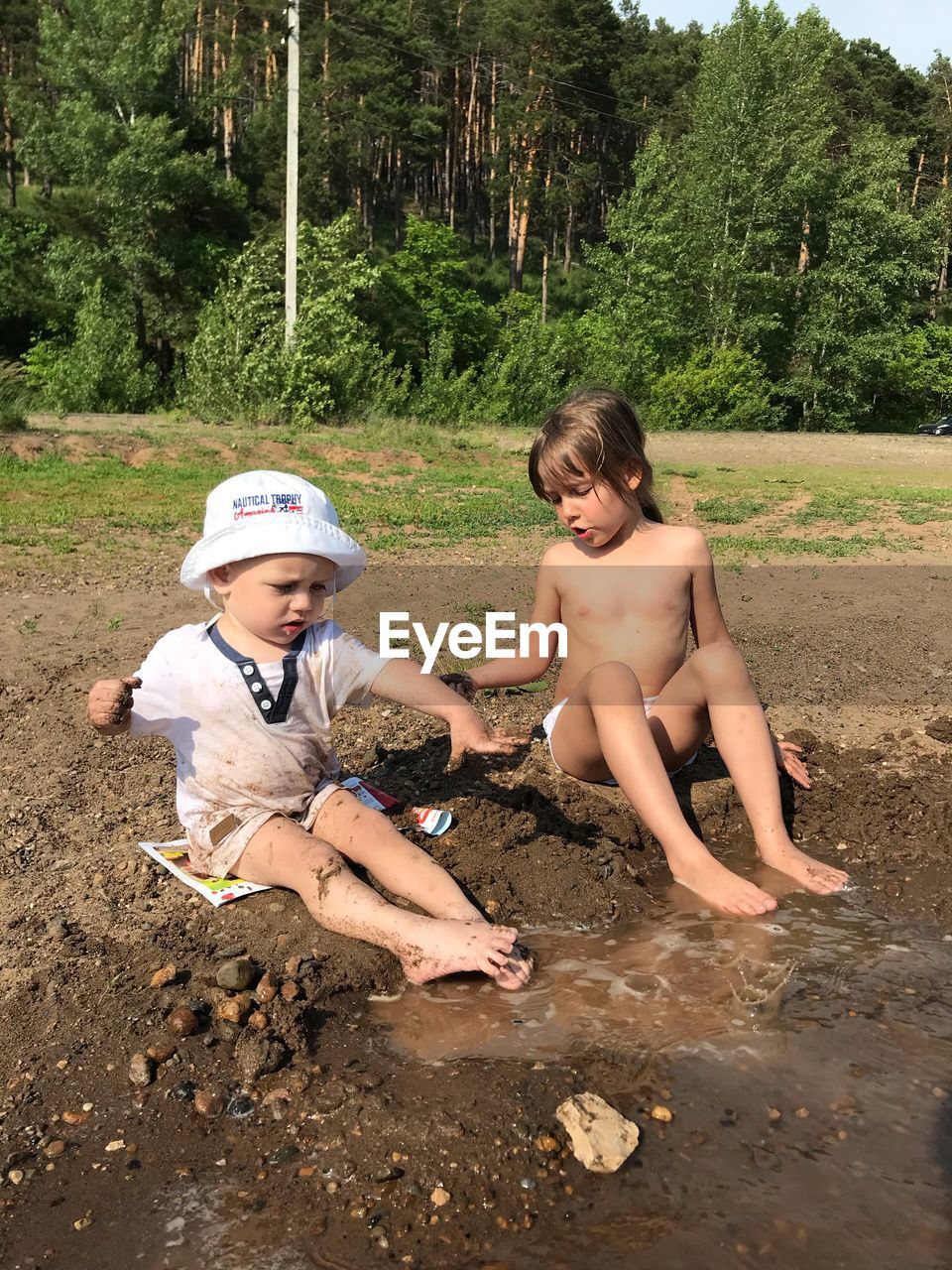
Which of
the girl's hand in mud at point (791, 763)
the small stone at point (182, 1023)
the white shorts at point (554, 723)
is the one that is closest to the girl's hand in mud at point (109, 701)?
the small stone at point (182, 1023)

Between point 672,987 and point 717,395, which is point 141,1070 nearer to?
point 672,987

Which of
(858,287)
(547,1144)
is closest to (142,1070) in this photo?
(547,1144)

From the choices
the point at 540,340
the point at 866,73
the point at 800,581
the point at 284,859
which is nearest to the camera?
the point at 284,859

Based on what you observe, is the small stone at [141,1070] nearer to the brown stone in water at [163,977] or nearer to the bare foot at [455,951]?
the brown stone in water at [163,977]

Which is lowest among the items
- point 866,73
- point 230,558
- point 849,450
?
point 849,450

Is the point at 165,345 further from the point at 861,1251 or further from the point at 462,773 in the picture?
the point at 861,1251

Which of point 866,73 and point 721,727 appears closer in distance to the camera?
point 721,727

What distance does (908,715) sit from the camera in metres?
4.57

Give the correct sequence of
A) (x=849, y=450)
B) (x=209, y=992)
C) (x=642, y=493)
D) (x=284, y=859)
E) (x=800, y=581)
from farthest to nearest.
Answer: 1. (x=849, y=450)
2. (x=800, y=581)
3. (x=642, y=493)
4. (x=284, y=859)
5. (x=209, y=992)

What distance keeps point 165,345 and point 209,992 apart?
34871 millimetres

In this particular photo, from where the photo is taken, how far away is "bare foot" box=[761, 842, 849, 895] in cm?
316

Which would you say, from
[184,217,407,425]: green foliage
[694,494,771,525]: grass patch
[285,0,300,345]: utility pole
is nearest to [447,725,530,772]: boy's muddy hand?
[694,494,771,525]: grass patch

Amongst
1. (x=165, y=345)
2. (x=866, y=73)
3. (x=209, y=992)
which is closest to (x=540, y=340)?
(x=165, y=345)

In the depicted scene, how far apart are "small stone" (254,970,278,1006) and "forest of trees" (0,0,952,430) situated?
67.6 ft
